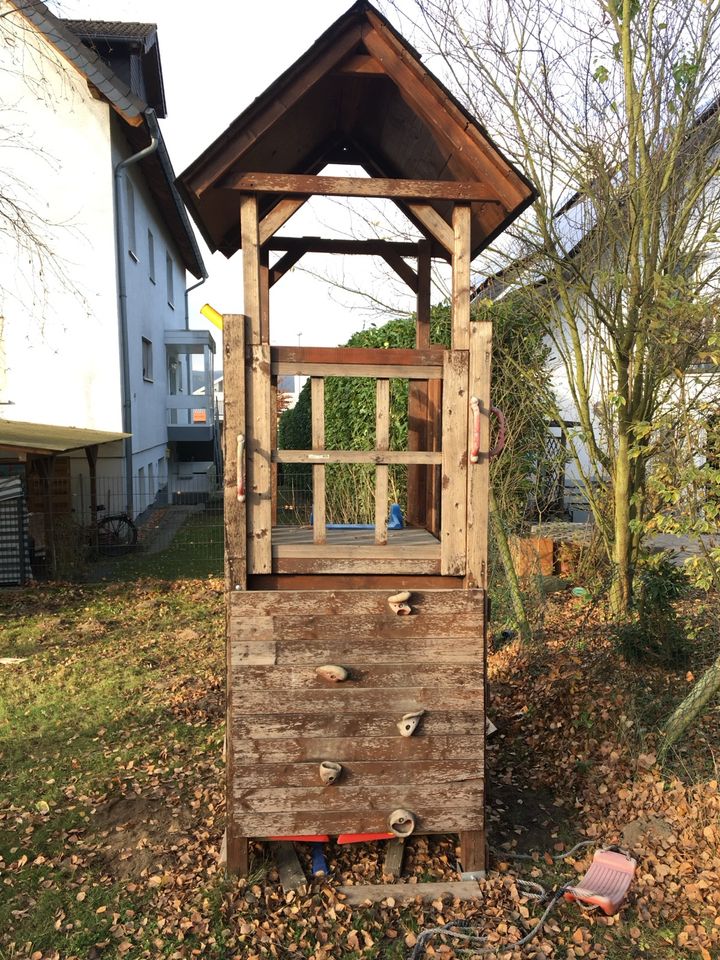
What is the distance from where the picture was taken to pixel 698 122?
6.16 m

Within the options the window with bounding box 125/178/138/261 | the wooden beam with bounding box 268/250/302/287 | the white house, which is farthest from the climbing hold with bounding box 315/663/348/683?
the window with bounding box 125/178/138/261

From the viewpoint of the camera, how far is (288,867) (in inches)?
149

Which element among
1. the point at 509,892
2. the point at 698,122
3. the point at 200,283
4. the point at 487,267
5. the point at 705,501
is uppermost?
the point at 200,283

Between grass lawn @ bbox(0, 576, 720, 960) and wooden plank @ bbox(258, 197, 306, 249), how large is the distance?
3316 mm

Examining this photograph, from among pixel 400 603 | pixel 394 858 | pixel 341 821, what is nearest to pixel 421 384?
pixel 400 603

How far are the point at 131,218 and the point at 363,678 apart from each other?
43.7 feet

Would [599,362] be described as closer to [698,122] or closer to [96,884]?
[698,122]

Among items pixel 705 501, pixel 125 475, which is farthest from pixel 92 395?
pixel 705 501

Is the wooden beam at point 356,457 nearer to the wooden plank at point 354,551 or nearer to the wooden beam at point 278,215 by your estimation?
→ the wooden plank at point 354,551

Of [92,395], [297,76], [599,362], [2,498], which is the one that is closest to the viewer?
[297,76]

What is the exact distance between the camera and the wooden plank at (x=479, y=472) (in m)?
3.70

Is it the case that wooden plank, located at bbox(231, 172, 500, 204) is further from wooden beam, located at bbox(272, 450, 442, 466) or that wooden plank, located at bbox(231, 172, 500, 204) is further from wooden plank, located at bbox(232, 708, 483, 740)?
wooden plank, located at bbox(232, 708, 483, 740)

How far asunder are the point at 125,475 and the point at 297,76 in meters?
10.9

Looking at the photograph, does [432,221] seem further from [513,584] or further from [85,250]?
[85,250]
